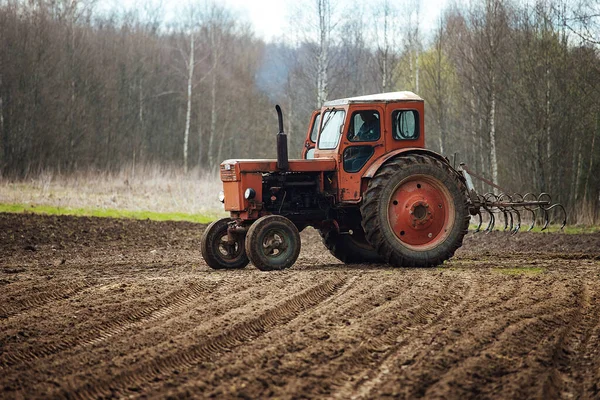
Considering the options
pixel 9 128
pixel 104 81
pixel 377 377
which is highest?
pixel 104 81

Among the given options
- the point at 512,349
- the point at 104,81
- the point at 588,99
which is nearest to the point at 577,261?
the point at 512,349

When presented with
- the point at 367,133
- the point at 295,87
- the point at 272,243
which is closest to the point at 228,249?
the point at 272,243

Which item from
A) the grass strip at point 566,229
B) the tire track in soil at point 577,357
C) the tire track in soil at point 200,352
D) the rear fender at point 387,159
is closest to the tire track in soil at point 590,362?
the tire track in soil at point 577,357

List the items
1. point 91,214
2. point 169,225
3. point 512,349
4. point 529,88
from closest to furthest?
point 512,349 → point 169,225 → point 91,214 → point 529,88

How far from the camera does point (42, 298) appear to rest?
8.68 metres

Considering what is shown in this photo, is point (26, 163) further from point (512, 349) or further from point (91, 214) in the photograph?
point (512, 349)

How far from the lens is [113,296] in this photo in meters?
8.65

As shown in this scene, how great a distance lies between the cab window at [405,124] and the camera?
11.3 m

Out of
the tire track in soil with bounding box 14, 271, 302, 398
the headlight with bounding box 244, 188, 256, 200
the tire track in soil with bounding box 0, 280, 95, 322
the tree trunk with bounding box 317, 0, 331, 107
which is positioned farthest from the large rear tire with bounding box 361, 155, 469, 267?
the tree trunk with bounding box 317, 0, 331, 107

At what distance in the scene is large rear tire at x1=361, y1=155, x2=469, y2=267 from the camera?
10.9 metres

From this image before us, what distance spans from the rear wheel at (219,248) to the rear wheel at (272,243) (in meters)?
0.65

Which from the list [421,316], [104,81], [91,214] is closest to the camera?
[421,316]

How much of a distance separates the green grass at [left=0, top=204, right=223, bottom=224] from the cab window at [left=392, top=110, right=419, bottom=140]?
937cm

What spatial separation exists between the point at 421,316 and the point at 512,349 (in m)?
1.30
